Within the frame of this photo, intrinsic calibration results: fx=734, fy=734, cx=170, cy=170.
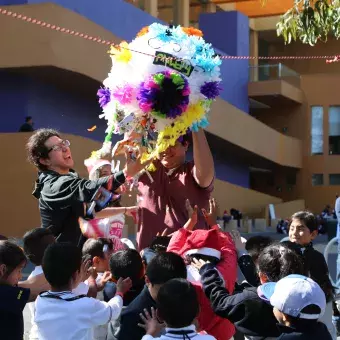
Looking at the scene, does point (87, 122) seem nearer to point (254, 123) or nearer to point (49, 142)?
point (254, 123)

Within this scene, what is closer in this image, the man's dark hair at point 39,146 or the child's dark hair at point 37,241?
the child's dark hair at point 37,241

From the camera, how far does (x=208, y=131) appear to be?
2609cm

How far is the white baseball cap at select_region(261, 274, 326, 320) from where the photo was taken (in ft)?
12.1

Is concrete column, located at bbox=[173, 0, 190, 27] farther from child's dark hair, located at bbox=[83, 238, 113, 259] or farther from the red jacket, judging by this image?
the red jacket

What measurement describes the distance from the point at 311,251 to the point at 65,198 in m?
2.01

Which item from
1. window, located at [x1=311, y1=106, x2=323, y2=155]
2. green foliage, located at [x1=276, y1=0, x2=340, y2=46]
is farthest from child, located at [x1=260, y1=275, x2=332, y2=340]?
window, located at [x1=311, y1=106, x2=323, y2=155]

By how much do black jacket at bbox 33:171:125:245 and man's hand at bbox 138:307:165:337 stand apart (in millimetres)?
946

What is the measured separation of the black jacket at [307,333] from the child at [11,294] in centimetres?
143

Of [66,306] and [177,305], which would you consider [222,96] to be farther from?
[177,305]

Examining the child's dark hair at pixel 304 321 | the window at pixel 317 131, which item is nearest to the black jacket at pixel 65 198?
the child's dark hair at pixel 304 321

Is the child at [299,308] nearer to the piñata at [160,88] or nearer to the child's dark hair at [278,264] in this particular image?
the child's dark hair at [278,264]

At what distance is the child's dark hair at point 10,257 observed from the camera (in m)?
4.19

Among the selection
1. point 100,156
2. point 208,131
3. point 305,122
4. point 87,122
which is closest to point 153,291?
point 100,156

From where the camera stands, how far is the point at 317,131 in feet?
119
